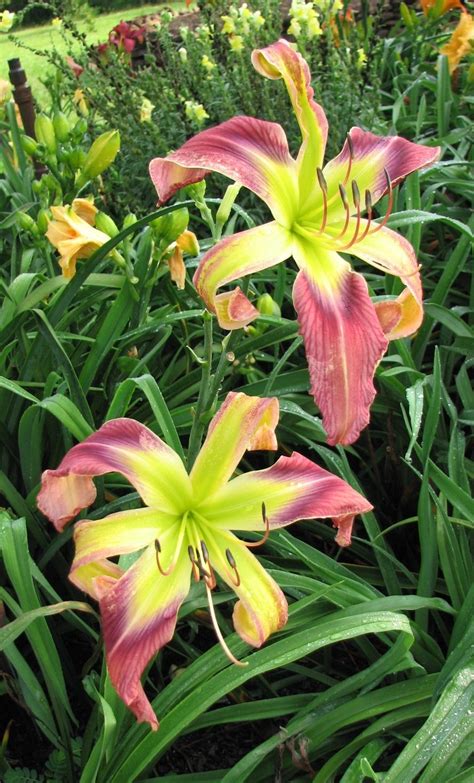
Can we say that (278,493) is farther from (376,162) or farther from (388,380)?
(388,380)

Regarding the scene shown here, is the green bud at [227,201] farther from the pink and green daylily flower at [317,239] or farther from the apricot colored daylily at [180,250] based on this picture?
the apricot colored daylily at [180,250]

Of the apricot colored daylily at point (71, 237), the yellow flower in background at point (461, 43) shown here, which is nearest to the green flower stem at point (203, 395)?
the apricot colored daylily at point (71, 237)

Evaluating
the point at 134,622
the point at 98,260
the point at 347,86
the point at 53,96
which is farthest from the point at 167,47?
the point at 134,622

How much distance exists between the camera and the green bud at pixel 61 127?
163 cm

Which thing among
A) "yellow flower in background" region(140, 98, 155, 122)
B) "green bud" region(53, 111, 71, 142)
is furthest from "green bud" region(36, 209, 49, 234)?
"yellow flower in background" region(140, 98, 155, 122)

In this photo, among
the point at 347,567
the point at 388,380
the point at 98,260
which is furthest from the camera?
the point at 388,380

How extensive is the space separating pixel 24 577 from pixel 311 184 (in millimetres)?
704

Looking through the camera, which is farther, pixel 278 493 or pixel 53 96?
pixel 53 96

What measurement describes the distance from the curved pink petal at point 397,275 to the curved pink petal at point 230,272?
0.14 m

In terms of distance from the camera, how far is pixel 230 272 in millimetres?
826

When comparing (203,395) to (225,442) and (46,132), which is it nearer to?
(225,442)

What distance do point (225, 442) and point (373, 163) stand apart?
0.43m

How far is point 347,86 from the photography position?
102 inches

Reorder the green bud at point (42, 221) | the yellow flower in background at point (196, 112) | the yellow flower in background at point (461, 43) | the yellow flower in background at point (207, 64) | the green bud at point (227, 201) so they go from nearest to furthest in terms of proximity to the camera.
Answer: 1. the green bud at point (227, 201)
2. the green bud at point (42, 221)
3. the yellow flower in background at point (196, 112)
4. the yellow flower in background at point (461, 43)
5. the yellow flower in background at point (207, 64)
